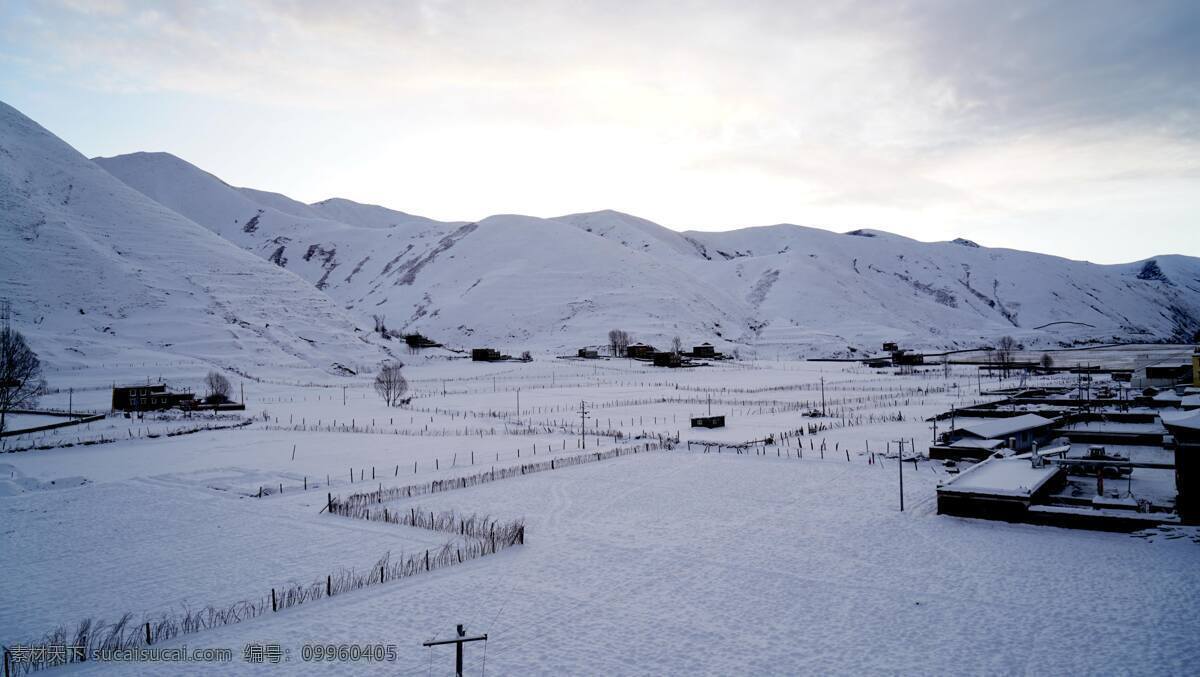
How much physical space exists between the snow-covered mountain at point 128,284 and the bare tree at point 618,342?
37.5 metres

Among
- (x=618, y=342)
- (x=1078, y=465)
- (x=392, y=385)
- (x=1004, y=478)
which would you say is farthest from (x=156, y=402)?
(x=618, y=342)

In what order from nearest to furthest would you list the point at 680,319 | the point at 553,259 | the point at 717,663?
the point at 717,663
the point at 680,319
the point at 553,259

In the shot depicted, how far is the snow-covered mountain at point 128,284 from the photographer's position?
86312 millimetres

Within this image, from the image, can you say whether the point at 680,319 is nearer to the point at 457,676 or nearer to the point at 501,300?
the point at 501,300

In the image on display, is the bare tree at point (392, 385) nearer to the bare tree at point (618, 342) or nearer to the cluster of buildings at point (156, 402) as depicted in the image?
the cluster of buildings at point (156, 402)

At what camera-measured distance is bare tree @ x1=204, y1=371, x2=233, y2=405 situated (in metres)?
61.1

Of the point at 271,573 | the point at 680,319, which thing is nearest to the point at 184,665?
the point at 271,573

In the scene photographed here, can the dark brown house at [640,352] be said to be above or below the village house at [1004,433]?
above

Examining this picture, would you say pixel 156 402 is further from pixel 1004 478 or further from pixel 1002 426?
pixel 1002 426

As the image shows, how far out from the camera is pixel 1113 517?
21922 mm

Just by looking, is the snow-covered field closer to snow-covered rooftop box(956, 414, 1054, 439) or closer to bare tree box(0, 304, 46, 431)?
snow-covered rooftop box(956, 414, 1054, 439)

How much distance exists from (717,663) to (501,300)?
476ft

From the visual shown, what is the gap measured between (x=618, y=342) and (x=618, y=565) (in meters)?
102

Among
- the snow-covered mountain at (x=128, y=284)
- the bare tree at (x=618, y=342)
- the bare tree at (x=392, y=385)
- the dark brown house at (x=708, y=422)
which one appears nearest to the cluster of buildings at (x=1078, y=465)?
the dark brown house at (x=708, y=422)
